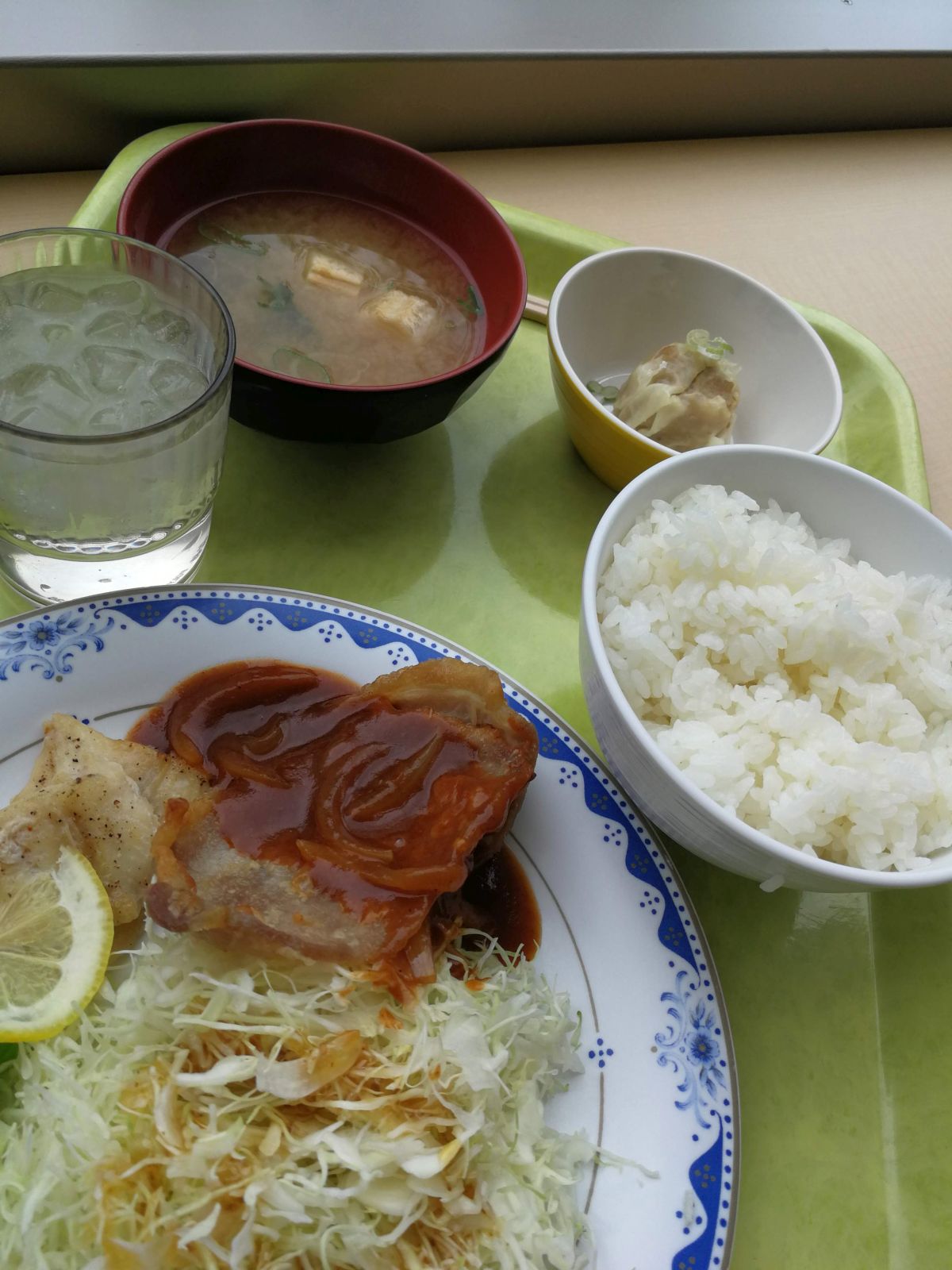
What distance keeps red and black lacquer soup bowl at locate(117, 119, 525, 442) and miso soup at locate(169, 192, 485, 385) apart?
0.12 feet

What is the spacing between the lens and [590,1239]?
139 cm

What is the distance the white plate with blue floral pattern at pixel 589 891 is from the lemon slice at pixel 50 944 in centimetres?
19

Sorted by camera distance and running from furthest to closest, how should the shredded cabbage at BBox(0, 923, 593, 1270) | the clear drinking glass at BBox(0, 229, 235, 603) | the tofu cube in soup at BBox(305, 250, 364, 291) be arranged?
the tofu cube in soup at BBox(305, 250, 364, 291)
the clear drinking glass at BBox(0, 229, 235, 603)
the shredded cabbage at BBox(0, 923, 593, 1270)

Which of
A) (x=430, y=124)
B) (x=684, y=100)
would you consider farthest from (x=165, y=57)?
(x=684, y=100)

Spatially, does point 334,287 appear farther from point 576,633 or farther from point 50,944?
point 50,944

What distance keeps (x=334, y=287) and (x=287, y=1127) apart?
1757mm

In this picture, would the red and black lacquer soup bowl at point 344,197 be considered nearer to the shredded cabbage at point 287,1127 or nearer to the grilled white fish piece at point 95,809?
the grilled white fish piece at point 95,809

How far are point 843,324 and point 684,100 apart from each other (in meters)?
1.20

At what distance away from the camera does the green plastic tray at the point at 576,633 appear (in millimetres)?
1532

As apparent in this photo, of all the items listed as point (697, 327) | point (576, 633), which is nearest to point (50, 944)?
point (576, 633)

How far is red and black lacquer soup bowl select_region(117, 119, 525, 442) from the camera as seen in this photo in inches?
76.1

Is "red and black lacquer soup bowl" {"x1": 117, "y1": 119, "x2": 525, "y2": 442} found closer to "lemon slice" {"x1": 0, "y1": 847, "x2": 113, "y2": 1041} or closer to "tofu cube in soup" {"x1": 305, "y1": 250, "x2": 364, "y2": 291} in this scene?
"tofu cube in soup" {"x1": 305, "y1": 250, "x2": 364, "y2": 291}

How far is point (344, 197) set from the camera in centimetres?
240

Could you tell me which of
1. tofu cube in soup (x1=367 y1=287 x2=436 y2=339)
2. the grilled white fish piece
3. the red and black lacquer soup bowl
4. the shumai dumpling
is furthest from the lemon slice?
the shumai dumpling
